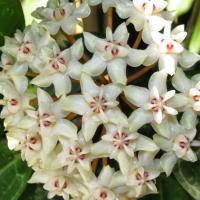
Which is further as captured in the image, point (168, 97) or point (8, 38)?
point (8, 38)

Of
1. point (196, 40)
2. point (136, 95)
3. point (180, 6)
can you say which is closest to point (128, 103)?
point (136, 95)

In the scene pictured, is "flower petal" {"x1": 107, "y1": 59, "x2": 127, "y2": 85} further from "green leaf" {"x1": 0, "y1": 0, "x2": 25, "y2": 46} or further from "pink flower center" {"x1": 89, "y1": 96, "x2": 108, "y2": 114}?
"green leaf" {"x1": 0, "y1": 0, "x2": 25, "y2": 46}

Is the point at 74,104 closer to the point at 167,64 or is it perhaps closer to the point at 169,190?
the point at 167,64

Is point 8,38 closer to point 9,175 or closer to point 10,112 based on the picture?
point 10,112

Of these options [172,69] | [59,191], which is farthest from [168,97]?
[59,191]

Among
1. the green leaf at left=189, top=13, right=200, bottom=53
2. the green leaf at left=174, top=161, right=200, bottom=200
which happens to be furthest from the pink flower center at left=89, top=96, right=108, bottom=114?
the green leaf at left=189, top=13, right=200, bottom=53

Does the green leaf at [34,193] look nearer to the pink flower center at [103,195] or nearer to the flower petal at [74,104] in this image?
the pink flower center at [103,195]
